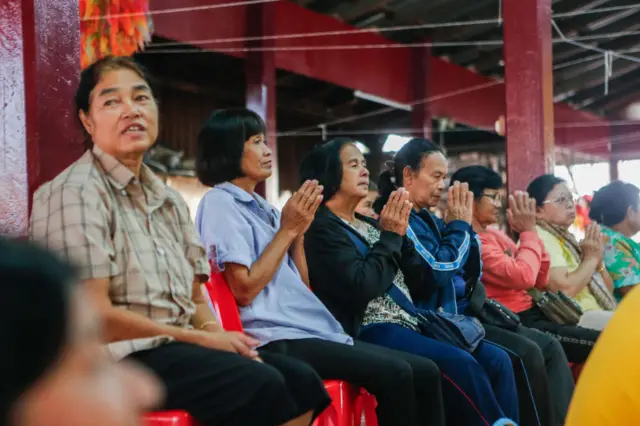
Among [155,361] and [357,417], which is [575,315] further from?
[155,361]

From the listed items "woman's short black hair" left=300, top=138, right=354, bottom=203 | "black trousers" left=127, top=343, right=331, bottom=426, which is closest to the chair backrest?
"black trousers" left=127, top=343, right=331, bottom=426

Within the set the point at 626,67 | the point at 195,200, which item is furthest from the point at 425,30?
the point at 626,67

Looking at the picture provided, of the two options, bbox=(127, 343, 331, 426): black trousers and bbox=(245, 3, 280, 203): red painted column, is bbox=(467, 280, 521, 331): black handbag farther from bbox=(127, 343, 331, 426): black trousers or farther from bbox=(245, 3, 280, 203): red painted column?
bbox=(245, 3, 280, 203): red painted column

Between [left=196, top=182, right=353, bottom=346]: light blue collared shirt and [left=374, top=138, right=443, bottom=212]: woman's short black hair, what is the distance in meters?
0.77

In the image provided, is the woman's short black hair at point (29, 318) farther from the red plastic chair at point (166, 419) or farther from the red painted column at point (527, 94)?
the red painted column at point (527, 94)

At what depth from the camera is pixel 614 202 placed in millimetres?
3766

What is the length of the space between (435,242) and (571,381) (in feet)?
2.74

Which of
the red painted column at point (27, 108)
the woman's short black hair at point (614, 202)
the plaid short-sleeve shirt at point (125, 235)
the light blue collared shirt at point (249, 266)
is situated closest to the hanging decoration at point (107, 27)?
the red painted column at point (27, 108)

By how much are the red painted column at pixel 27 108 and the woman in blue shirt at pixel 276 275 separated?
422 millimetres

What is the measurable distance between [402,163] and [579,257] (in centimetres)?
112

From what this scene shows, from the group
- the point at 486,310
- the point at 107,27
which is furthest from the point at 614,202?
the point at 107,27

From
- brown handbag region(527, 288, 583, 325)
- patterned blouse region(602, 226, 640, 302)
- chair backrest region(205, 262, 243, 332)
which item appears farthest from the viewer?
patterned blouse region(602, 226, 640, 302)

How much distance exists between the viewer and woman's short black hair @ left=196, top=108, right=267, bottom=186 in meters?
2.10

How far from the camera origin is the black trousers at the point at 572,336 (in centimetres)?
294
